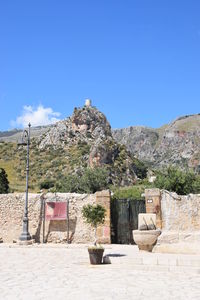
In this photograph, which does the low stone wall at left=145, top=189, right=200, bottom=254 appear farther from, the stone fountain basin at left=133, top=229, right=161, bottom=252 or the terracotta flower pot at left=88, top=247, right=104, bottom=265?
the terracotta flower pot at left=88, top=247, right=104, bottom=265

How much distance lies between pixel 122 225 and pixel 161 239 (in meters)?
5.80

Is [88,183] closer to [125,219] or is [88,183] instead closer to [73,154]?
[73,154]

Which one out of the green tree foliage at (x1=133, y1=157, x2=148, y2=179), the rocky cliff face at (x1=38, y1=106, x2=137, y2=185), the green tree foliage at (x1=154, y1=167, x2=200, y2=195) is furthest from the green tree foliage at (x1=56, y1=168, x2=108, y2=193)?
the green tree foliage at (x1=133, y1=157, x2=148, y2=179)

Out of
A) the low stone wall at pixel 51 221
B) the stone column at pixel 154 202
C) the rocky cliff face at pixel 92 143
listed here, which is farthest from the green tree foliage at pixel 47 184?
the stone column at pixel 154 202

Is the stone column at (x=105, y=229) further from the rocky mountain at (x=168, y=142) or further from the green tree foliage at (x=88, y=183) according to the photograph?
the rocky mountain at (x=168, y=142)

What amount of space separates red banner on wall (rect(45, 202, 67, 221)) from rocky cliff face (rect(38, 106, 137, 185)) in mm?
38422

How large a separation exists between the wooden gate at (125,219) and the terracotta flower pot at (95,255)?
22.7ft

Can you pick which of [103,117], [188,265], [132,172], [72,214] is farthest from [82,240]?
[103,117]

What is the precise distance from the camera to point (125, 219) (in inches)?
757

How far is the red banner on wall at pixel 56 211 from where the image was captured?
65.3 ft

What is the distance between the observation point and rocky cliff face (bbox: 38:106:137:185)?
62.3m

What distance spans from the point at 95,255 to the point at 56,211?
8409 millimetres

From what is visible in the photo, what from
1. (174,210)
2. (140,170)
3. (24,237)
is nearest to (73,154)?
(140,170)

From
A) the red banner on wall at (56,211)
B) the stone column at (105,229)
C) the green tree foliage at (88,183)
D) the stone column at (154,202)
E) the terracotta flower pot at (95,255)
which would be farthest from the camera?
the green tree foliage at (88,183)
